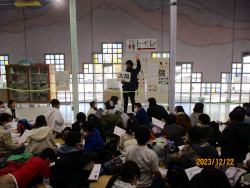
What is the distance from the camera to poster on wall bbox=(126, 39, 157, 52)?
24.4 feet

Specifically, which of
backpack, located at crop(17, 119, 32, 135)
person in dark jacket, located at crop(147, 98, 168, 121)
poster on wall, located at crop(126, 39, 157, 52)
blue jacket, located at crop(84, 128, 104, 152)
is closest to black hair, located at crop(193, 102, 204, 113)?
person in dark jacket, located at crop(147, 98, 168, 121)

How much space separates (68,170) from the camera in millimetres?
2455

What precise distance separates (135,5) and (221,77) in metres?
5.34

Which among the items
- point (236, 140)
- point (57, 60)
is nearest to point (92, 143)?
point (236, 140)

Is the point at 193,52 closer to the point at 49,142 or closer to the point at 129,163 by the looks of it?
the point at 49,142

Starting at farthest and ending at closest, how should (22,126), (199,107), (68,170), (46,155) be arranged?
1. (22,126)
2. (199,107)
3. (46,155)
4. (68,170)

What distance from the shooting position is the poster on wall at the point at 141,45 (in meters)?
7.45

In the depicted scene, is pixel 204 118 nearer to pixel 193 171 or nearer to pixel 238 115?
pixel 238 115

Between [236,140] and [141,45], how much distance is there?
5.30 meters

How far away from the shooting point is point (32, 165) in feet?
8.55

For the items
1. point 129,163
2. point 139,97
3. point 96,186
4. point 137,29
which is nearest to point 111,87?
point 139,97

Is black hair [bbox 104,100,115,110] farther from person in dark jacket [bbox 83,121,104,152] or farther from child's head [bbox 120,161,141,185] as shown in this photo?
child's head [bbox 120,161,141,185]

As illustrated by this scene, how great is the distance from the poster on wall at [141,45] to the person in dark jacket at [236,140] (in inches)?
187

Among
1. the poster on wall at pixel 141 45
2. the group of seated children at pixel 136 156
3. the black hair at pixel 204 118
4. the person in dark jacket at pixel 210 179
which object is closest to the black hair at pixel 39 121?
the group of seated children at pixel 136 156
